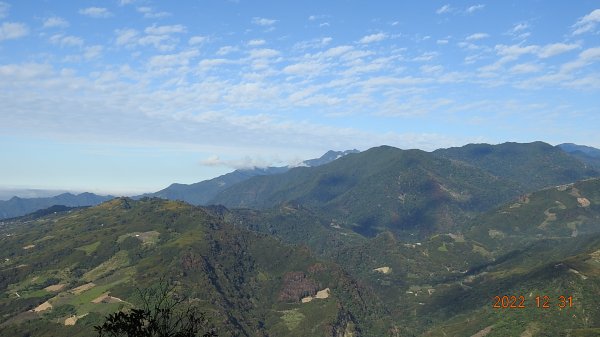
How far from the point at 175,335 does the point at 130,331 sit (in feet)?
17.9

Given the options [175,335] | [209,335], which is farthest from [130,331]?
[209,335]

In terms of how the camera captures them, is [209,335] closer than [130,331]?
No

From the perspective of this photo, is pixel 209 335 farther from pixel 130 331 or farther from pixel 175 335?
pixel 130 331

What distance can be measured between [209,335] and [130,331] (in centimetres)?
1015

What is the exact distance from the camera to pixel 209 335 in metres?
58.2

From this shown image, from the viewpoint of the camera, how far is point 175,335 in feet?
181

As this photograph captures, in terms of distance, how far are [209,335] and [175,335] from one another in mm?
4701

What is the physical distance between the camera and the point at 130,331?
2051 inches
